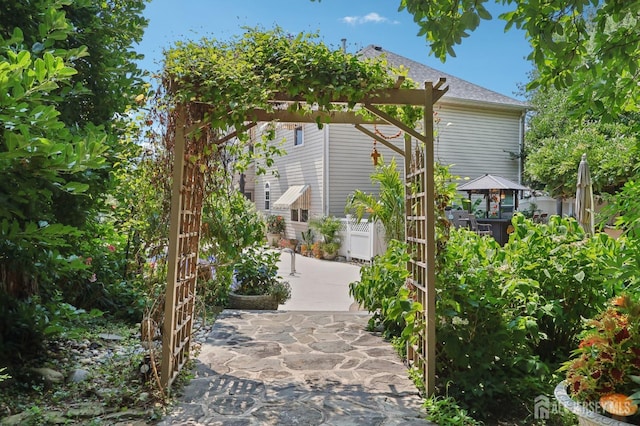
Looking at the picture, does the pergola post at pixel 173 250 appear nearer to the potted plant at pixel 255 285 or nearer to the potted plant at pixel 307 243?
the potted plant at pixel 255 285

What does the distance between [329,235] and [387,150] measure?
3.42m

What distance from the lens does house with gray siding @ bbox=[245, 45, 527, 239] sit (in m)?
14.3

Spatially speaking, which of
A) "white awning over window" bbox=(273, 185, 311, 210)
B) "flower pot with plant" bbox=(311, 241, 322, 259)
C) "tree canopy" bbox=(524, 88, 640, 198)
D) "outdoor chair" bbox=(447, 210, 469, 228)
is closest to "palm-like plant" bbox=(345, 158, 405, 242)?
"tree canopy" bbox=(524, 88, 640, 198)

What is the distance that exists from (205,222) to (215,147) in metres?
1.33

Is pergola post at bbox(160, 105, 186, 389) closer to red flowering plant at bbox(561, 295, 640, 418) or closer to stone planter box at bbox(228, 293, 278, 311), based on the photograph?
red flowering plant at bbox(561, 295, 640, 418)

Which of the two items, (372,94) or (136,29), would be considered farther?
(136,29)

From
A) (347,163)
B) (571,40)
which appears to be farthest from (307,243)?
(571,40)

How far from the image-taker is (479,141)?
15555mm

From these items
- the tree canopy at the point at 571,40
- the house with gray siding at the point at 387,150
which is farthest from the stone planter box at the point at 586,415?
the house with gray siding at the point at 387,150

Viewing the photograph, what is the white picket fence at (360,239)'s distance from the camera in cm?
1217

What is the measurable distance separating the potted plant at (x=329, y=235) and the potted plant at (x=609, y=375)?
440 inches

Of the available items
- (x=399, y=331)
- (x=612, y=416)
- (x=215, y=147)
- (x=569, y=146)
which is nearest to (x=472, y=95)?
(x=569, y=146)

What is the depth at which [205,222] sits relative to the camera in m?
4.95

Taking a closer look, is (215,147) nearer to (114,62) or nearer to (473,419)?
(114,62)
